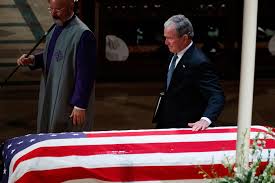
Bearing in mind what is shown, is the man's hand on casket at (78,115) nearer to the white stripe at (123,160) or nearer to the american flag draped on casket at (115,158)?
the american flag draped on casket at (115,158)

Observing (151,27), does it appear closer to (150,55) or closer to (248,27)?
(150,55)

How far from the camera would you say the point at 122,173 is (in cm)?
375

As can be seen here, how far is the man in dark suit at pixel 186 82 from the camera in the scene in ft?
14.8

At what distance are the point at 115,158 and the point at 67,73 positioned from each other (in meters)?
1.30

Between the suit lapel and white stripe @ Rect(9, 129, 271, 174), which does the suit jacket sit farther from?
white stripe @ Rect(9, 129, 271, 174)

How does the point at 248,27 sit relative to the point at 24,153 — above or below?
above

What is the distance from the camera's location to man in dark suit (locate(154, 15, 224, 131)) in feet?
14.8

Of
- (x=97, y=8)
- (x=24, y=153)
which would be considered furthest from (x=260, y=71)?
(x=24, y=153)

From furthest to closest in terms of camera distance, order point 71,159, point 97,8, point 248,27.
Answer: point 97,8
point 71,159
point 248,27

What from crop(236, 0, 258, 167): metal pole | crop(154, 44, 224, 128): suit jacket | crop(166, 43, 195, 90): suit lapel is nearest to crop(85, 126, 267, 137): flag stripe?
crop(154, 44, 224, 128): suit jacket

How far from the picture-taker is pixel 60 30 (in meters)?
5.06

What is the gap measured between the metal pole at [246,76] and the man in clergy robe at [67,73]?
81.3 inches

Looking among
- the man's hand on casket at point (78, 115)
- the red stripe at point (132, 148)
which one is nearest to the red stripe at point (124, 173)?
the red stripe at point (132, 148)

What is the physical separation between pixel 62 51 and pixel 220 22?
450 cm
